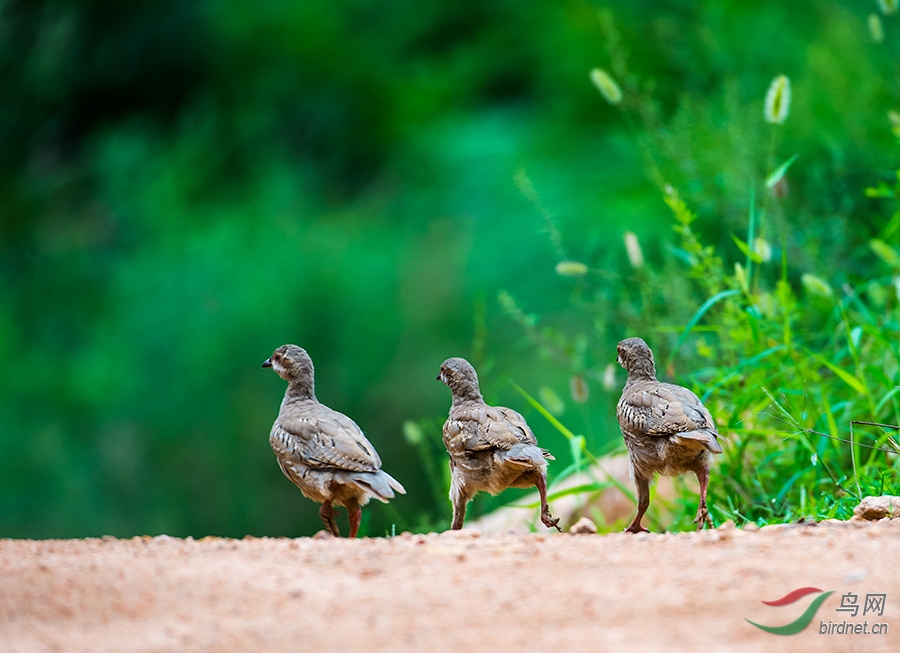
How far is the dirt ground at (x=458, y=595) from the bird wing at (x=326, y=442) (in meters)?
0.73

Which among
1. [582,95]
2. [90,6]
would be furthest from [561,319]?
[90,6]

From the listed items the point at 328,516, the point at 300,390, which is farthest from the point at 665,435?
the point at 300,390

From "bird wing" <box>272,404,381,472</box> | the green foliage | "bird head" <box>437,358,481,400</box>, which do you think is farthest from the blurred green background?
"bird wing" <box>272,404,381,472</box>

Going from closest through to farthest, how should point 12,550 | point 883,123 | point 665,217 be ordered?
point 12,550 → point 883,123 → point 665,217

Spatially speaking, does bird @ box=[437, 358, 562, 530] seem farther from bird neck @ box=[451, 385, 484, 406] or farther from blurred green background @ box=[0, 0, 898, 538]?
blurred green background @ box=[0, 0, 898, 538]

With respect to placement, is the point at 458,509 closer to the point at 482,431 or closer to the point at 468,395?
the point at 482,431

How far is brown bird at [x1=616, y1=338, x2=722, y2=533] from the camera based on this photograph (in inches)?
158

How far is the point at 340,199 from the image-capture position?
40.1 feet

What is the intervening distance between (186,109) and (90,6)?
1617mm

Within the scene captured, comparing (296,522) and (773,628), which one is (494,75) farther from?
(773,628)

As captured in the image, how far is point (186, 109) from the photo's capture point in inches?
484

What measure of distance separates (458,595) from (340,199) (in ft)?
32.6

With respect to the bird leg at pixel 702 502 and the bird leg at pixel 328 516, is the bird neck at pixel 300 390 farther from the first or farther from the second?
the bird leg at pixel 702 502

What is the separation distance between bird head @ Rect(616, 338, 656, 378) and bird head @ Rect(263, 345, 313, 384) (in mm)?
1510
